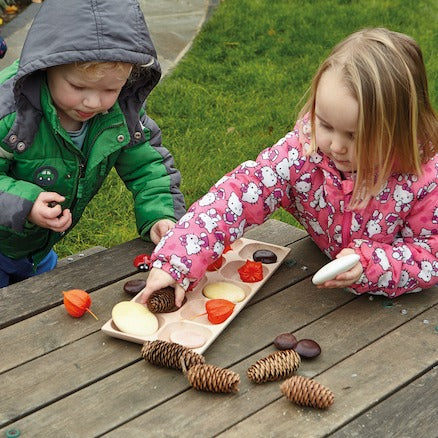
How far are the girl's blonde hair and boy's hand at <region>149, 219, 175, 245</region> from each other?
52cm

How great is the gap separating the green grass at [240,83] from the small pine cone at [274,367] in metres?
1.61

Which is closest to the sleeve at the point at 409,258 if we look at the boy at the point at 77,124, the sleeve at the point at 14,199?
the boy at the point at 77,124

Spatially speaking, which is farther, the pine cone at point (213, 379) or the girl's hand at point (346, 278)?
the girl's hand at point (346, 278)

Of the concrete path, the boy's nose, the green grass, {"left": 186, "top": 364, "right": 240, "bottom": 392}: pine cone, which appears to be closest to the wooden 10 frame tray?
{"left": 186, "top": 364, "right": 240, "bottom": 392}: pine cone

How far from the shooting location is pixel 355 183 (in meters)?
2.11

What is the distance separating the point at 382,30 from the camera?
210 centimetres

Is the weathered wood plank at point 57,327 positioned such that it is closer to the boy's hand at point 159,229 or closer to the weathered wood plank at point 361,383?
the boy's hand at point 159,229

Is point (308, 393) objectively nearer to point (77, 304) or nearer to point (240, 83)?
point (77, 304)

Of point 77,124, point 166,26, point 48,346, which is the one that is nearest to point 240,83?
point 166,26

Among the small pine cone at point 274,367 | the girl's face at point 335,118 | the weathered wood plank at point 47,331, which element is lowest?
the weathered wood plank at point 47,331

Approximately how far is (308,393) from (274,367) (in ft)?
0.40

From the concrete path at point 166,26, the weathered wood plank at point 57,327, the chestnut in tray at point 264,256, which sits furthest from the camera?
the concrete path at point 166,26

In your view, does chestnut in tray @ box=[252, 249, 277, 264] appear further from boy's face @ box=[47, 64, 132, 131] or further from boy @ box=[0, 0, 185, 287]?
boy's face @ box=[47, 64, 132, 131]

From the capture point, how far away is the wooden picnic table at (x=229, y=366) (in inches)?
65.2
